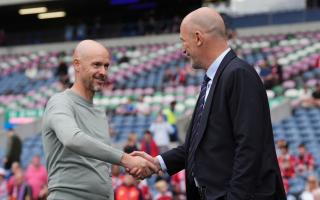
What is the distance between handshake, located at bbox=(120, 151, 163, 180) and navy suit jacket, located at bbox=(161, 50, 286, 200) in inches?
20.6

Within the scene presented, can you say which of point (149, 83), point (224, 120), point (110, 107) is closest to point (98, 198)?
point (224, 120)

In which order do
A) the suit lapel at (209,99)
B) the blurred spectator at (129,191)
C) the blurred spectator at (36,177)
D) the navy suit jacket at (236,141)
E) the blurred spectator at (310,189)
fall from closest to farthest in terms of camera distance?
the navy suit jacket at (236,141) → the suit lapel at (209,99) → the blurred spectator at (129,191) → the blurred spectator at (310,189) → the blurred spectator at (36,177)

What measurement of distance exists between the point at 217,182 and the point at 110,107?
56.0ft

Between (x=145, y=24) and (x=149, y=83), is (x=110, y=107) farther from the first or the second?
(x=145, y=24)

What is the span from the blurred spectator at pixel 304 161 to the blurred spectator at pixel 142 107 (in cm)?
715

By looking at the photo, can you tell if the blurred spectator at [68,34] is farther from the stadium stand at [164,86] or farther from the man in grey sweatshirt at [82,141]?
the man in grey sweatshirt at [82,141]

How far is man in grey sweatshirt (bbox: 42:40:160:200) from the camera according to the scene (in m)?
4.36

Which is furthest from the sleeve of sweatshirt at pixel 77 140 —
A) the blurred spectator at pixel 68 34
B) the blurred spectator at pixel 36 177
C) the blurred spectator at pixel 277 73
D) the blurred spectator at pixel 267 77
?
the blurred spectator at pixel 68 34

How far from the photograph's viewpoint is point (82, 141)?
4.31m

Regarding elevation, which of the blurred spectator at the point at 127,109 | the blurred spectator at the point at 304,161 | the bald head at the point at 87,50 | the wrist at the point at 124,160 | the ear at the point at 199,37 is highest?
the ear at the point at 199,37

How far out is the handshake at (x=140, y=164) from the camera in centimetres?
458

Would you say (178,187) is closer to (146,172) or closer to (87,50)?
(146,172)

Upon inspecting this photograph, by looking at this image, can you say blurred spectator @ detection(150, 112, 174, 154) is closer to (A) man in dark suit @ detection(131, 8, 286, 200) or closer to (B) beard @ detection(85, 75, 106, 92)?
(B) beard @ detection(85, 75, 106, 92)

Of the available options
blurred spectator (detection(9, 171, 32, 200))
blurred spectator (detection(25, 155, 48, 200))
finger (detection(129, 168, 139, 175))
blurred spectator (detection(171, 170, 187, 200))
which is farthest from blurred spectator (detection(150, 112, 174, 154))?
finger (detection(129, 168, 139, 175))
